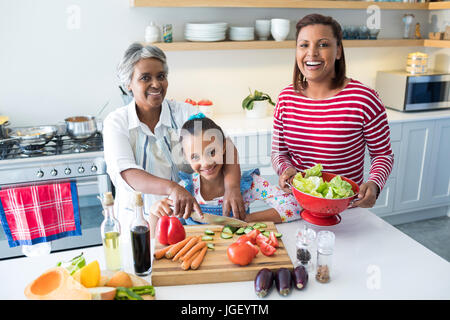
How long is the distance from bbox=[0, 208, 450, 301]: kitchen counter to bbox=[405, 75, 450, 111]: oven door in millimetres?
2114

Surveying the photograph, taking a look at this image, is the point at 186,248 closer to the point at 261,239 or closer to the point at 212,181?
the point at 261,239

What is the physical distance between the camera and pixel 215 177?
5.41 feet

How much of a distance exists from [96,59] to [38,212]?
127 centimetres

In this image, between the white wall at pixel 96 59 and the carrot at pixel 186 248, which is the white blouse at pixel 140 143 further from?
the white wall at pixel 96 59

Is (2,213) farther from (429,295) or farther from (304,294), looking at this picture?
(429,295)

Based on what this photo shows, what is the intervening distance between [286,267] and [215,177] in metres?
0.56

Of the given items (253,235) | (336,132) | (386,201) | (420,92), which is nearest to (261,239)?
(253,235)

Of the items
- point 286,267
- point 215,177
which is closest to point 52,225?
point 215,177

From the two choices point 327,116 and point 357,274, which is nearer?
point 357,274

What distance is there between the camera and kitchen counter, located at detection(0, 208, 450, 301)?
112cm

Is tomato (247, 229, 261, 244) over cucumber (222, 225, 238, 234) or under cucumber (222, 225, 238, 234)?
over

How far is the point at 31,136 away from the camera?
2.51 metres

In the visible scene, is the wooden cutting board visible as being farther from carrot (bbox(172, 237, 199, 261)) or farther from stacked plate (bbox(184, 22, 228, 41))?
stacked plate (bbox(184, 22, 228, 41))

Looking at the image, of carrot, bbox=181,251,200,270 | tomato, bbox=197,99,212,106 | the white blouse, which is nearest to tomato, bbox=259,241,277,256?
carrot, bbox=181,251,200,270
